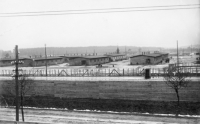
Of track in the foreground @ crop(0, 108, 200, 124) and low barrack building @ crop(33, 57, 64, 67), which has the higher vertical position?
low barrack building @ crop(33, 57, 64, 67)

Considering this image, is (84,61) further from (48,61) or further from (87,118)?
(87,118)

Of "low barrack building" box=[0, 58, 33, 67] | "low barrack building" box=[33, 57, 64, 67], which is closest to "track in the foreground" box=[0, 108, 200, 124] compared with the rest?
"low barrack building" box=[33, 57, 64, 67]

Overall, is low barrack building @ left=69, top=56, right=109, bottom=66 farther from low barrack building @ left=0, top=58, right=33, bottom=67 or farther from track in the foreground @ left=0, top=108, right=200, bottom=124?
track in the foreground @ left=0, top=108, right=200, bottom=124

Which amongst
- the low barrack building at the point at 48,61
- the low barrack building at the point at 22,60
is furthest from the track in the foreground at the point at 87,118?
the low barrack building at the point at 22,60

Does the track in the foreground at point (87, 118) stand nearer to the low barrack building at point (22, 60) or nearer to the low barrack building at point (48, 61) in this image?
the low barrack building at point (48, 61)

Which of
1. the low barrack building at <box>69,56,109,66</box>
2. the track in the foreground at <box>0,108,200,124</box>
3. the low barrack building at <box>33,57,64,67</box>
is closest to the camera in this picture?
the track in the foreground at <box>0,108,200,124</box>

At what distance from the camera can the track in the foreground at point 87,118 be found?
48.3 ft

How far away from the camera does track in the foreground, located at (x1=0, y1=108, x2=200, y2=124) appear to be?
579 inches

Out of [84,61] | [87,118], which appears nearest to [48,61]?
[84,61]

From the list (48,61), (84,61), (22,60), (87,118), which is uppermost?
(22,60)

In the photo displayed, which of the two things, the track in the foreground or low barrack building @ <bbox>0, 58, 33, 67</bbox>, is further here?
low barrack building @ <bbox>0, 58, 33, 67</bbox>

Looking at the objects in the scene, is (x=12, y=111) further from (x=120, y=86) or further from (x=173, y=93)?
(x=173, y=93)

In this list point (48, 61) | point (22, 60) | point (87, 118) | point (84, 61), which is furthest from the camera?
point (48, 61)

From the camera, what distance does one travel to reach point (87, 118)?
1597 centimetres
